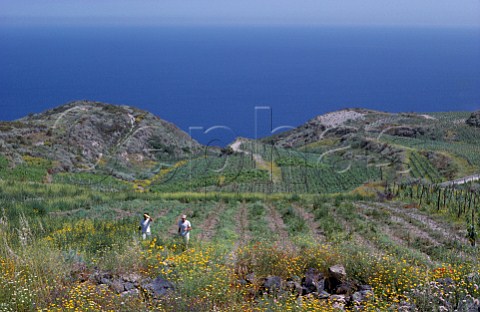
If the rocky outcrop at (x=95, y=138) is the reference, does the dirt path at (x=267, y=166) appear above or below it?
below

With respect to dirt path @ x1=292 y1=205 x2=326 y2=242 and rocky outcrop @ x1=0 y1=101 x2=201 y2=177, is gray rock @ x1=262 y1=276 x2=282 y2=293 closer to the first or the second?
dirt path @ x1=292 y1=205 x2=326 y2=242

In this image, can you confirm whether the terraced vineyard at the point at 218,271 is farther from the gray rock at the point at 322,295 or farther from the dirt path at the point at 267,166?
the dirt path at the point at 267,166

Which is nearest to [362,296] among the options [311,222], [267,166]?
[311,222]

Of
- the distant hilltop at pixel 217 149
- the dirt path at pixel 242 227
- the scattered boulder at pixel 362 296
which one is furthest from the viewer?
the distant hilltop at pixel 217 149

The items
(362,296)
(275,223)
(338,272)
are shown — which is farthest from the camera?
(275,223)

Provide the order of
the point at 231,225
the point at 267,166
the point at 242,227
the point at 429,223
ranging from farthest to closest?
the point at 267,166, the point at 231,225, the point at 242,227, the point at 429,223

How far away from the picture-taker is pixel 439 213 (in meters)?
20.1

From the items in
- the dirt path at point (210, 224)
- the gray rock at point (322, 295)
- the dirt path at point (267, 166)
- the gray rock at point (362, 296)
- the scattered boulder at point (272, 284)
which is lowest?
the dirt path at point (267, 166)

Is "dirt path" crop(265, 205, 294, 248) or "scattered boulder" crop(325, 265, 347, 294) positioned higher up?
"scattered boulder" crop(325, 265, 347, 294)

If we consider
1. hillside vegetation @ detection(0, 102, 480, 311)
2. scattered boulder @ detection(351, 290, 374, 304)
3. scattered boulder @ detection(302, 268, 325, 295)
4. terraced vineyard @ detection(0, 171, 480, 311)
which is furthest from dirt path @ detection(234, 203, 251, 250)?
scattered boulder @ detection(351, 290, 374, 304)

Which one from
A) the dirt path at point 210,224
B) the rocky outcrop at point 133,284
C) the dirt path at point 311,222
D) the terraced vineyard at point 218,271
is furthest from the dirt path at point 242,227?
the rocky outcrop at point 133,284

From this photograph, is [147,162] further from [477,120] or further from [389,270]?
[389,270]

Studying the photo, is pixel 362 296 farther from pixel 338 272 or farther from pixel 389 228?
pixel 389 228

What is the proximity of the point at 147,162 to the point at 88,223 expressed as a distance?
124 feet
